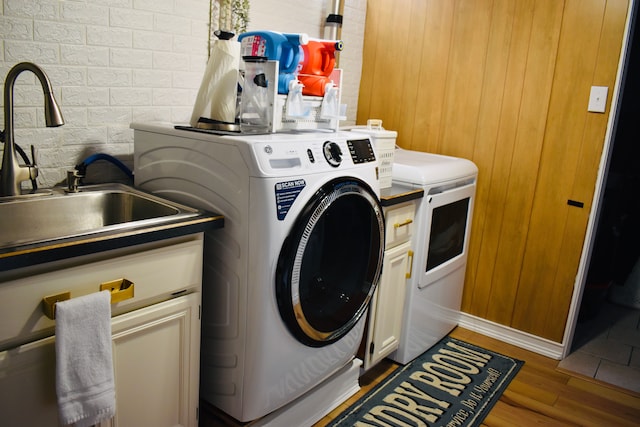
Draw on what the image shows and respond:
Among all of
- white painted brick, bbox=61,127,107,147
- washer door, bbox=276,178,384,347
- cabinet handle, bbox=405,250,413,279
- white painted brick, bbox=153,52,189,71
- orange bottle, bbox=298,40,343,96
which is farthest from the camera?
cabinet handle, bbox=405,250,413,279

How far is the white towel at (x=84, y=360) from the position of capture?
119 cm

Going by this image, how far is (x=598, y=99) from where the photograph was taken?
246 centimetres

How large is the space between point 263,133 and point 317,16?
1.40 meters

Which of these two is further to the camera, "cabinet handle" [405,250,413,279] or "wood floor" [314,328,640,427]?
"cabinet handle" [405,250,413,279]

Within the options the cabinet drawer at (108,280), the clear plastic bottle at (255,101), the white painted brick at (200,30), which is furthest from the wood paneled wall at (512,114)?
the cabinet drawer at (108,280)

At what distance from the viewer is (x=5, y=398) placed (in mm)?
1163

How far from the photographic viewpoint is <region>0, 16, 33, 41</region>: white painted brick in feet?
5.26

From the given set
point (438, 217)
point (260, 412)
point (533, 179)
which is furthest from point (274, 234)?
point (533, 179)

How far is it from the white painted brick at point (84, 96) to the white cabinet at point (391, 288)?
1191 millimetres

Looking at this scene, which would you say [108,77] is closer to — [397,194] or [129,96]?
[129,96]

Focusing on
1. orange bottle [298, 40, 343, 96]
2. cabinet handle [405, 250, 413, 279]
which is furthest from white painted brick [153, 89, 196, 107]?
cabinet handle [405, 250, 413, 279]

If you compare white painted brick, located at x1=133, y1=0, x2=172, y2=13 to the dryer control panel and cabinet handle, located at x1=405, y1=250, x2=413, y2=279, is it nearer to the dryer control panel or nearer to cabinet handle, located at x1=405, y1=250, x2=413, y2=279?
the dryer control panel

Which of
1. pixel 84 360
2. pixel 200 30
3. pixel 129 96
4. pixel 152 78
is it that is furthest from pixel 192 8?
pixel 84 360

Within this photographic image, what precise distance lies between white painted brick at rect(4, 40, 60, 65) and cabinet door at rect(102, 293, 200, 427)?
37.3 inches
